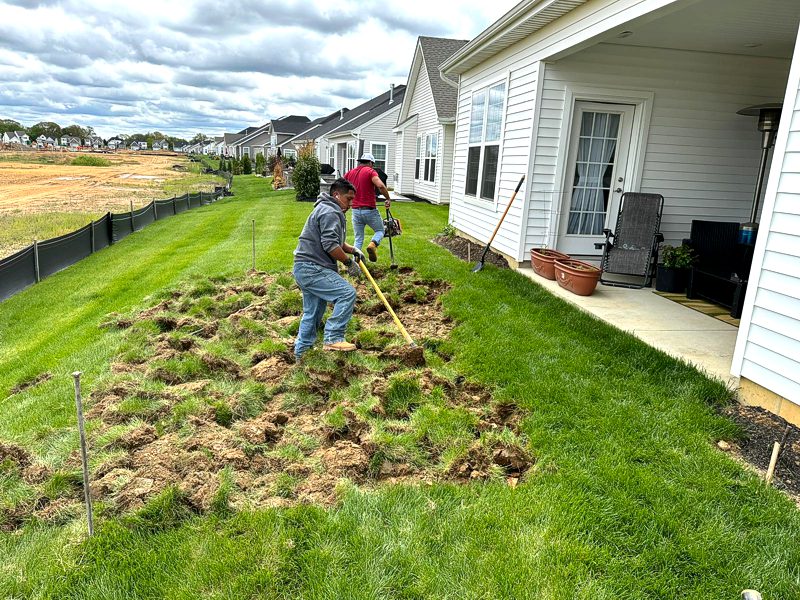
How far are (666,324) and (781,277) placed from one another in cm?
193

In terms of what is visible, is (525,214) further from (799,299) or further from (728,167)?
(799,299)

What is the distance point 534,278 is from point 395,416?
399cm

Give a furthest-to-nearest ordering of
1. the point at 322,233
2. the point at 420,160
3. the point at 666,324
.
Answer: the point at 420,160 < the point at 666,324 < the point at 322,233

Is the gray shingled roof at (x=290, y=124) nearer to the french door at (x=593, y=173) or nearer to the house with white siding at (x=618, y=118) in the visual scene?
the house with white siding at (x=618, y=118)

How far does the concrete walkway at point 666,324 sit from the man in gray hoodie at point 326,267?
2.71 meters

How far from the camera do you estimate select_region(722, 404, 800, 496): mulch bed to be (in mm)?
2895

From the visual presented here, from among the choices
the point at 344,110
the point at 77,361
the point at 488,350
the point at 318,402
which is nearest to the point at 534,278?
the point at 488,350

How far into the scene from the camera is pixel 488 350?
464cm

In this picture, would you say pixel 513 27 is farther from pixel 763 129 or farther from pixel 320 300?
pixel 320 300

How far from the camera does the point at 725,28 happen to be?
5668 mm

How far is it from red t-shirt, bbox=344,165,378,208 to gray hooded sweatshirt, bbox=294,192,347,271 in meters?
2.84

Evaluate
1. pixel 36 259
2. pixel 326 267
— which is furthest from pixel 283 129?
pixel 326 267

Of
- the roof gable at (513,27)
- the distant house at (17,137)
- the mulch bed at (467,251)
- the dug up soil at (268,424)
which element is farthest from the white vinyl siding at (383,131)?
the distant house at (17,137)

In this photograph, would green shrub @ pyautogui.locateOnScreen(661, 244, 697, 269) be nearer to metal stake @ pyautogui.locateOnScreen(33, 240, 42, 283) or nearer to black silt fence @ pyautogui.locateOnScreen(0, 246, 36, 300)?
black silt fence @ pyautogui.locateOnScreen(0, 246, 36, 300)
